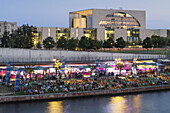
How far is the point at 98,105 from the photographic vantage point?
4034 cm

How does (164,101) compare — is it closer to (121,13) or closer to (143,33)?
(143,33)

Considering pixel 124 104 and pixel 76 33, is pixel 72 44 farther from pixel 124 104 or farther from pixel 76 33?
pixel 124 104

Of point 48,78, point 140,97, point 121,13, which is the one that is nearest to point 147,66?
point 140,97

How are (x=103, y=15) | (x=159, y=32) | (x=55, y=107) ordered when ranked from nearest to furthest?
(x=55, y=107)
(x=103, y=15)
(x=159, y=32)

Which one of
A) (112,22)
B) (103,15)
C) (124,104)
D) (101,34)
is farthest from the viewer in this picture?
(112,22)

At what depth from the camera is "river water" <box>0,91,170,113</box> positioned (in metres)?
37.4

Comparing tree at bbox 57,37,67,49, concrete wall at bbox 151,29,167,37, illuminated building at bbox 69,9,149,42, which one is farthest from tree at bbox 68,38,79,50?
concrete wall at bbox 151,29,167,37

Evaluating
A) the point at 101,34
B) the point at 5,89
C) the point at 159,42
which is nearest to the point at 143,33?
the point at 159,42

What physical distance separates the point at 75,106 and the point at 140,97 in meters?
10.9

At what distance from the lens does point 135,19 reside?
154m

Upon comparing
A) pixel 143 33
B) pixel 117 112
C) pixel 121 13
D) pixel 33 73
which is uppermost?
pixel 121 13

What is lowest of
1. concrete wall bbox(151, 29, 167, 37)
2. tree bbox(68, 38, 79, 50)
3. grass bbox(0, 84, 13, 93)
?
grass bbox(0, 84, 13, 93)

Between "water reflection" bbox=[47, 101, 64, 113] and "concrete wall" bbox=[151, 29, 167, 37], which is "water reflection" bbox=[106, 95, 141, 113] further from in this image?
"concrete wall" bbox=[151, 29, 167, 37]

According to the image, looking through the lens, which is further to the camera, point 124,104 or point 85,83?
point 85,83
